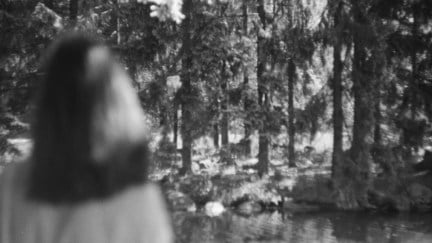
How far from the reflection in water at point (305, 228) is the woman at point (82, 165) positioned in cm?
1181

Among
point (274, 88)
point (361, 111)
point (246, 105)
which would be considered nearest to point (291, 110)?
point (274, 88)

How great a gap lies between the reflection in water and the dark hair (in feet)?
38.9

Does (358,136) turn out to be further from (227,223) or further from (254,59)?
(227,223)

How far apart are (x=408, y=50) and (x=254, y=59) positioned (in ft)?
16.2

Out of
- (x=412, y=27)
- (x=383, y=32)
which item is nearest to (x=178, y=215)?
(x=383, y=32)

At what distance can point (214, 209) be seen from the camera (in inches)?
637

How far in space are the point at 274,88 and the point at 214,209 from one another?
4936 millimetres

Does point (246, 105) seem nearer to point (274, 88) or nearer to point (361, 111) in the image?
point (274, 88)

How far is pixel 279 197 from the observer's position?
17.0m

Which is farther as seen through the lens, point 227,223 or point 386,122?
point 386,122

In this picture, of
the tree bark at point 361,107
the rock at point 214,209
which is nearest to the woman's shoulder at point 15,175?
the rock at point 214,209

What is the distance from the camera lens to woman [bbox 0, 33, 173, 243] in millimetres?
1259

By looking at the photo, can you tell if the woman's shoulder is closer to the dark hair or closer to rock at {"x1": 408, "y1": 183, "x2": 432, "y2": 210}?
the dark hair

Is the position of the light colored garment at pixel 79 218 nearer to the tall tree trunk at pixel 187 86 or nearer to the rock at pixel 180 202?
the rock at pixel 180 202
